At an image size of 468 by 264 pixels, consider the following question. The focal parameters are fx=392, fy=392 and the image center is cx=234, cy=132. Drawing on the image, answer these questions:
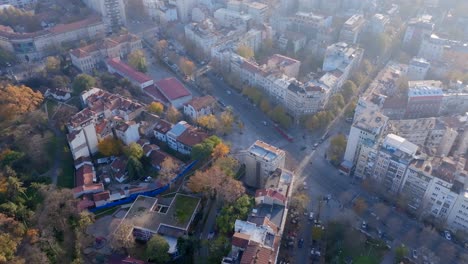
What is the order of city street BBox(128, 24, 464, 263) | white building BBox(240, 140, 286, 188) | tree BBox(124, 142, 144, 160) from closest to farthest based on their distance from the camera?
1. city street BBox(128, 24, 464, 263)
2. white building BBox(240, 140, 286, 188)
3. tree BBox(124, 142, 144, 160)

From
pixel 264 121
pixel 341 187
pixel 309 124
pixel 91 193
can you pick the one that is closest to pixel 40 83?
pixel 91 193

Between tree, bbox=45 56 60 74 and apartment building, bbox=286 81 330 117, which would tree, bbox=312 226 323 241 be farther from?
tree, bbox=45 56 60 74

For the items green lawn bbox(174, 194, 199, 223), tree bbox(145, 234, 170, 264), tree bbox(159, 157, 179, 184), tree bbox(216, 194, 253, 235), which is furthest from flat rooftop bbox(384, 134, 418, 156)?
tree bbox(145, 234, 170, 264)

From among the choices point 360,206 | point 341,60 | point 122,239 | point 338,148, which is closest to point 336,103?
point 338,148

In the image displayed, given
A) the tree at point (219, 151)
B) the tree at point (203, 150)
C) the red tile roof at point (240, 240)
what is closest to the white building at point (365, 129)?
the tree at point (219, 151)

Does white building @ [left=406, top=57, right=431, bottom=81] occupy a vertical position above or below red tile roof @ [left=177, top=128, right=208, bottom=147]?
above

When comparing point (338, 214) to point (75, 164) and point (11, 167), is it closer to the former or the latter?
point (75, 164)

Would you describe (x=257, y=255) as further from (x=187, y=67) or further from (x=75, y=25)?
(x=75, y=25)
